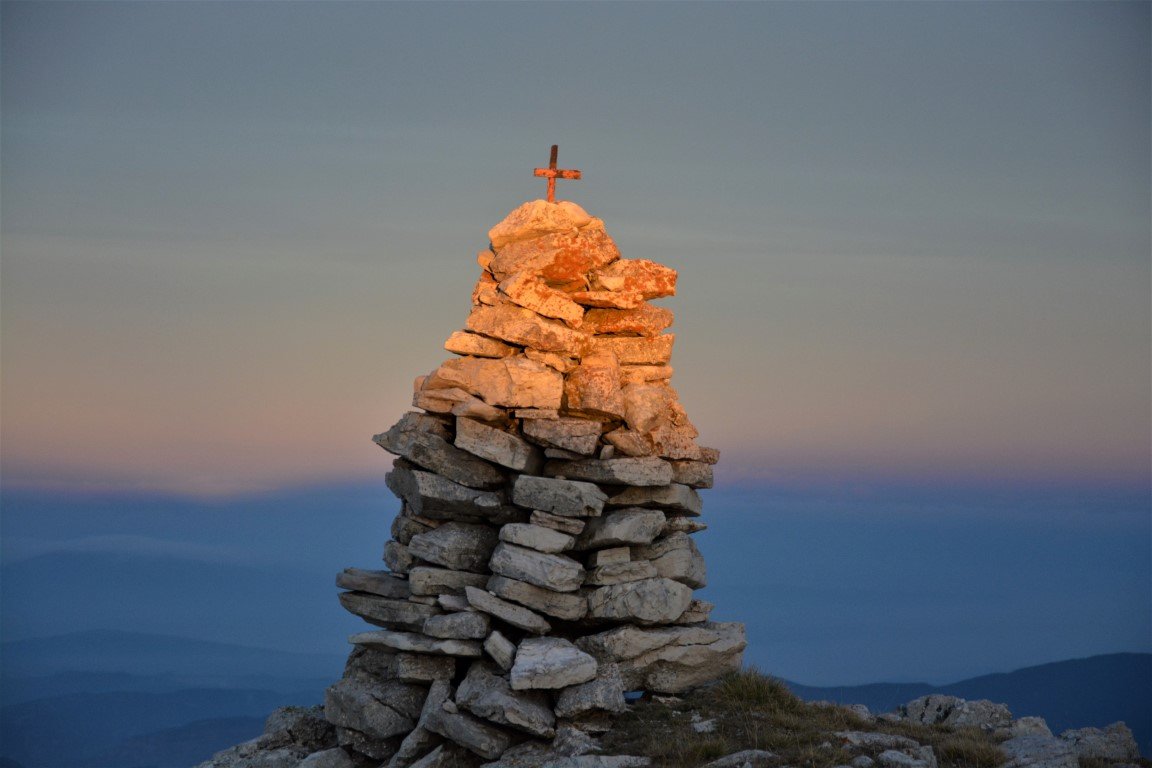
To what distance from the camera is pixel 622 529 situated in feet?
72.5

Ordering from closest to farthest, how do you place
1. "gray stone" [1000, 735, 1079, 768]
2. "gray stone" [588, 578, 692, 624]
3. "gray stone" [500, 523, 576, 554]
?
"gray stone" [1000, 735, 1079, 768]
"gray stone" [500, 523, 576, 554]
"gray stone" [588, 578, 692, 624]

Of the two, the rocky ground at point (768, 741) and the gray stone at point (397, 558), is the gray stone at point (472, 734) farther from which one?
the gray stone at point (397, 558)

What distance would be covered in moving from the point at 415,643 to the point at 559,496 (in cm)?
336

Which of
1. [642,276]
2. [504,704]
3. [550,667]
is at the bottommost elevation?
A: [504,704]

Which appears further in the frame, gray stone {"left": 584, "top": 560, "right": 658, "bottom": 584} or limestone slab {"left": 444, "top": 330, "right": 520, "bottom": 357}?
limestone slab {"left": 444, "top": 330, "right": 520, "bottom": 357}

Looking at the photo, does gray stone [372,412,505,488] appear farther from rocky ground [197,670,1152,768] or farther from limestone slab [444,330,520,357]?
rocky ground [197,670,1152,768]

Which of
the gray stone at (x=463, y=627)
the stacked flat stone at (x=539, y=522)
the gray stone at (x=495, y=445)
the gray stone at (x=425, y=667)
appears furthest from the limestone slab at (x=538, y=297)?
the gray stone at (x=425, y=667)

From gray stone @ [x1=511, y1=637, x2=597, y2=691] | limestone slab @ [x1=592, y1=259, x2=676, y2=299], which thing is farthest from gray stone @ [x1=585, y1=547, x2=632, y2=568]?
limestone slab @ [x1=592, y1=259, x2=676, y2=299]

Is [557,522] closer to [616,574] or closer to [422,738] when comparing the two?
[616,574]

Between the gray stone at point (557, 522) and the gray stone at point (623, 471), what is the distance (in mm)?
903

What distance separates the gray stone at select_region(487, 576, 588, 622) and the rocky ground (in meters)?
1.87

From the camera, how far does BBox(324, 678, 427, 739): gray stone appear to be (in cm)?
2195

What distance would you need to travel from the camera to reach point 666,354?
2423cm

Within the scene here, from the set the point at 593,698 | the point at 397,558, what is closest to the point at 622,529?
the point at 593,698
